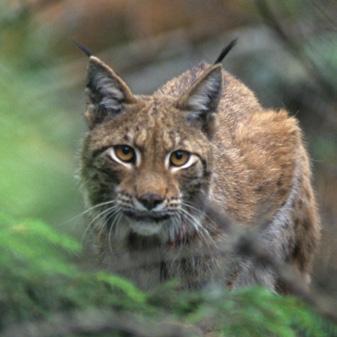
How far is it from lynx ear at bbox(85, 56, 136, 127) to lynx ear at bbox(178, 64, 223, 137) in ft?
0.98

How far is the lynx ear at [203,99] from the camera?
22.2 feet

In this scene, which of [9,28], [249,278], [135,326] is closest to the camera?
[135,326]

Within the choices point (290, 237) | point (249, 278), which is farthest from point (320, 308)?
point (290, 237)

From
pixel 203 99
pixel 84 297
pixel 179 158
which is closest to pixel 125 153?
pixel 179 158

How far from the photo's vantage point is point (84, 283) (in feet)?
12.0

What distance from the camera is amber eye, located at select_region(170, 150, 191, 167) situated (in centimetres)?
646

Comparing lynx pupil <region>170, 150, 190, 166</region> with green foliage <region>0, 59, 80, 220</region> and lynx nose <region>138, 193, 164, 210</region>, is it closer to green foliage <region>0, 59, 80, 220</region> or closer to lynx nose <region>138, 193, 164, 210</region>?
lynx nose <region>138, 193, 164, 210</region>

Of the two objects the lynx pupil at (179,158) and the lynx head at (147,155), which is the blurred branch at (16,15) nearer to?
the lynx head at (147,155)

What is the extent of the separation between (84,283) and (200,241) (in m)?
3.11

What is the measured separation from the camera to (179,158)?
6512 millimetres

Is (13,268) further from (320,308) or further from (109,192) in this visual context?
(109,192)

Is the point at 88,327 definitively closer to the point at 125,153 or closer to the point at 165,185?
the point at 165,185

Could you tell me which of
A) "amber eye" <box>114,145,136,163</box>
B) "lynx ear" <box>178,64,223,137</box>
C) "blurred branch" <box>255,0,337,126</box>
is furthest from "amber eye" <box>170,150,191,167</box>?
"blurred branch" <box>255,0,337,126</box>

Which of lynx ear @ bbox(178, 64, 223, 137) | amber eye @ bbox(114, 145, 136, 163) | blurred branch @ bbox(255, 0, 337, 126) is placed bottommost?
amber eye @ bbox(114, 145, 136, 163)
